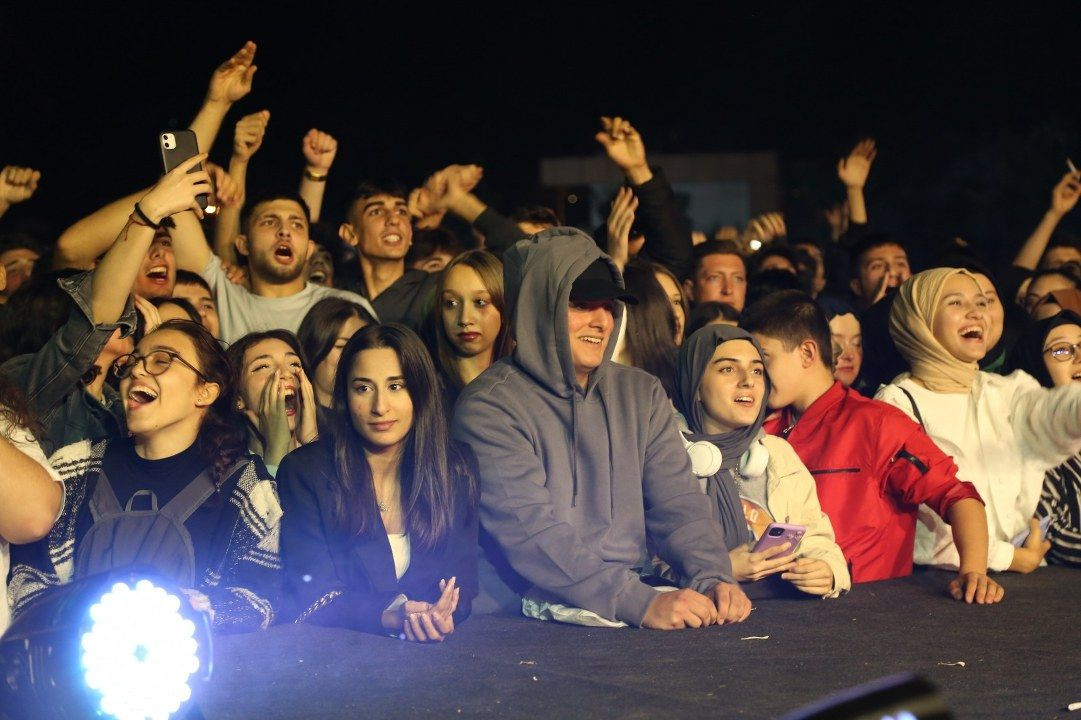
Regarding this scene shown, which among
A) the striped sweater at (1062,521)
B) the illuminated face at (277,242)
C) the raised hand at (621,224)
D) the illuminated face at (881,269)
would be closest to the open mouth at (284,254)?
the illuminated face at (277,242)

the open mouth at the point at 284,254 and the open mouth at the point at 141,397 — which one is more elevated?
the open mouth at the point at 284,254

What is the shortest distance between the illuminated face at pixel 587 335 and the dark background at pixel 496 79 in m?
5.41

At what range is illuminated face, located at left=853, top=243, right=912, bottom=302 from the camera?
28.8 ft

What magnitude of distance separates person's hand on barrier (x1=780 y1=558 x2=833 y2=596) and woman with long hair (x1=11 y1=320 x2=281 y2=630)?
1.94m

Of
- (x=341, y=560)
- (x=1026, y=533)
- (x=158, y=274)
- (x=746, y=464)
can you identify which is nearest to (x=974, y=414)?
(x=1026, y=533)

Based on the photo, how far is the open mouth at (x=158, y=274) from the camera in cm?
711

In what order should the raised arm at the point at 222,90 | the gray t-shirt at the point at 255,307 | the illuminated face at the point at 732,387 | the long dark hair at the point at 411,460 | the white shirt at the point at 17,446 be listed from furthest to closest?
the raised arm at the point at 222,90 < the gray t-shirt at the point at 255,307 < the illuminated face at the point at 732,387 < the long dark hair at the point at 411,460 < the white shirt at the point at 17,446

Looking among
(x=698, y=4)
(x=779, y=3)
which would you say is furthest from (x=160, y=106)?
(x=779, y=3)

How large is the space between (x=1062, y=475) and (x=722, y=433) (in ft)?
6.15

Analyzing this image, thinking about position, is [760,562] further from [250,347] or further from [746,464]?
[250,347]

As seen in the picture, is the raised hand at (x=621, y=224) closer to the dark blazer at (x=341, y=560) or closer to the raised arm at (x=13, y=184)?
the dark blazer at (x=341, y=560)

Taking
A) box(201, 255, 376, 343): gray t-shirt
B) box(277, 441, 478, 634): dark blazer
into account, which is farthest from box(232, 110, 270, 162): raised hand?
box(277, 441, 478, 634): dark blazer

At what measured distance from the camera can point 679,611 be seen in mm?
5246

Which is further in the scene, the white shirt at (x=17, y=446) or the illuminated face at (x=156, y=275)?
the illuminated face at (x=156, y=275)
